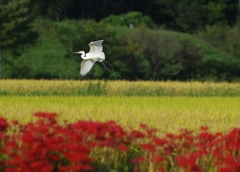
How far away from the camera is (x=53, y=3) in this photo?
54.6 m

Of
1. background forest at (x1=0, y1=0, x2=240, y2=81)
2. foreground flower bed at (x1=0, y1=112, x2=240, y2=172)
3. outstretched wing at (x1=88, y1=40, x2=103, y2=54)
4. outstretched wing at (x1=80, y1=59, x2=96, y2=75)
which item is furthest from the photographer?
background forest at (x1=0, y1=0, x2=240, y2=81)

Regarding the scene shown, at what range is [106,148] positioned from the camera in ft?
32.8

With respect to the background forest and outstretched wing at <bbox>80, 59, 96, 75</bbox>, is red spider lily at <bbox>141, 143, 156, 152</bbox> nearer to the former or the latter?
outstretched wing at <bbox>80, 59, 96, 75</bbox>

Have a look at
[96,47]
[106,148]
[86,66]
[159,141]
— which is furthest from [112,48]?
[159,141]

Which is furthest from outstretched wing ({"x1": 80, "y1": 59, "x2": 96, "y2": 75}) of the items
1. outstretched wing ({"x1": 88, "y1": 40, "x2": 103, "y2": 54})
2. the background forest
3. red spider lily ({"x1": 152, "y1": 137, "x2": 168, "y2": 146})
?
the background forest

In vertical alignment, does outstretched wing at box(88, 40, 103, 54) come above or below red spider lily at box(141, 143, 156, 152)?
above

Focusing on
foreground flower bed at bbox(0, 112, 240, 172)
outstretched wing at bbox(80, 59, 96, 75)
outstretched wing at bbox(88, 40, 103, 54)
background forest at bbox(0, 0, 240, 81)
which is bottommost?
foreground flower bed at bbox(0, 112, 240, 172)

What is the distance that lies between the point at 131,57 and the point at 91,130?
3327cm

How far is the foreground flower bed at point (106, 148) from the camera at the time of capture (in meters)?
9.20

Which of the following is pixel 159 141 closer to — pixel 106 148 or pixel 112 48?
pixel 106 148

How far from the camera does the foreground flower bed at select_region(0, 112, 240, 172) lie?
9.20 metres

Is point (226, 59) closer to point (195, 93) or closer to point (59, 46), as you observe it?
point (59, 46)

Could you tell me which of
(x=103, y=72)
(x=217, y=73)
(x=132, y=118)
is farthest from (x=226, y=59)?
(x=132, y=118)

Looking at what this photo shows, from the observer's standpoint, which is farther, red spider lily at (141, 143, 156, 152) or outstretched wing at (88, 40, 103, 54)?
outstretched wing at (88, 40, 103, 54)
